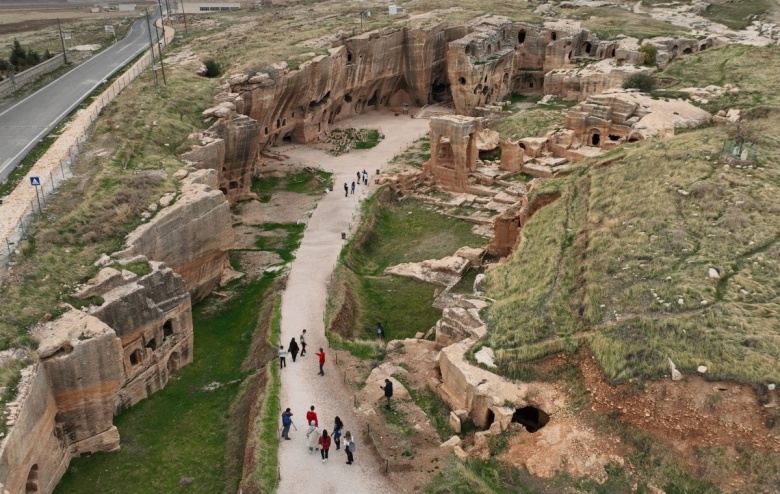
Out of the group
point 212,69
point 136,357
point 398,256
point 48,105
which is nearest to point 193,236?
point 136,357

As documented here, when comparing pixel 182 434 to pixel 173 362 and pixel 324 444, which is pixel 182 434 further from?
pixel 324 444

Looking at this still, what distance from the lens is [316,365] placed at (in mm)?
22266

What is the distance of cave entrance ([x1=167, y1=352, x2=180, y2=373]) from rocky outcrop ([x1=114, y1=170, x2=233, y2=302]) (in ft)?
11.6

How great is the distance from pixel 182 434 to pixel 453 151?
24.8m

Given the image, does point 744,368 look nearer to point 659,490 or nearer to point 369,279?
point 659,490

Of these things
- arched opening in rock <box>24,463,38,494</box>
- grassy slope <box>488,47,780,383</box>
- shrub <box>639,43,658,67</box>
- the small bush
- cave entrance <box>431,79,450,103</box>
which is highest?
the small bush

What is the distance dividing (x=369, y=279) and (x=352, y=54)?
27524 mm

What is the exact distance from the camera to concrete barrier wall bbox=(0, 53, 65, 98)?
137ft

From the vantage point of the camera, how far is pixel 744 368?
1625cm

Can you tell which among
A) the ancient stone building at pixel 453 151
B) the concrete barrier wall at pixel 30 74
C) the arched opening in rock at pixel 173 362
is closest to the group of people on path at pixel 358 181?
the ancient stone building at pixel 453 151

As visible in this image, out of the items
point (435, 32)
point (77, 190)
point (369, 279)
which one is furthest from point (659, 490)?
point (435, 32)

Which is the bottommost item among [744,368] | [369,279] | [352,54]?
[369,279]

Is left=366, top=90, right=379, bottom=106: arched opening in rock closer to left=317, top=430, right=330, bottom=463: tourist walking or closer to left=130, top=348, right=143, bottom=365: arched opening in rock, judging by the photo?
left=130, top=348, right=143, bottom=365: arched opening in rock

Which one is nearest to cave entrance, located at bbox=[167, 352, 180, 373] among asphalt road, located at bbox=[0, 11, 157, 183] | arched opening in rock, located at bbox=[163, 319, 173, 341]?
arched opening in rock, located at bbox=[163, 319, 173, 341]
